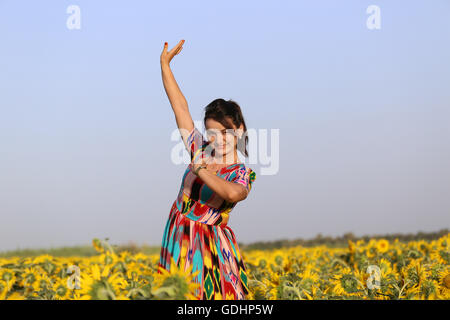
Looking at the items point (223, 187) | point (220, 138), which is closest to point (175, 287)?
point (223, 187)

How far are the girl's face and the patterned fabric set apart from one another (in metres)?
0.09

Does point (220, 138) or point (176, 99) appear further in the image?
point (176, 99)

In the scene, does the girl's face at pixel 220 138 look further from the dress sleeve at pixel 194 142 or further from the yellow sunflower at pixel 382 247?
the yellow sunflower at pixel 382 247

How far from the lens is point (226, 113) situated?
3361 millimetres

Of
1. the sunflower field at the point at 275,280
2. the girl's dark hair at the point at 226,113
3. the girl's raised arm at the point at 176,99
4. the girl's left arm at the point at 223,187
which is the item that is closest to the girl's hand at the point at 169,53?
the girl's raised arm at the point at 176,99

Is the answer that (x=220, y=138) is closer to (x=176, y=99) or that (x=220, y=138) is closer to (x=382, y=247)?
(x=176, y=99)

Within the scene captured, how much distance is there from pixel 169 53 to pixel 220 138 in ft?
2.40

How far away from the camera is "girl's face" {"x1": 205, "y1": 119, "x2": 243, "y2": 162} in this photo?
3.34m

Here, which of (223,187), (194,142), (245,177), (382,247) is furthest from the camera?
(382,247)

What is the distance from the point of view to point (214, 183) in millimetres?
2742
